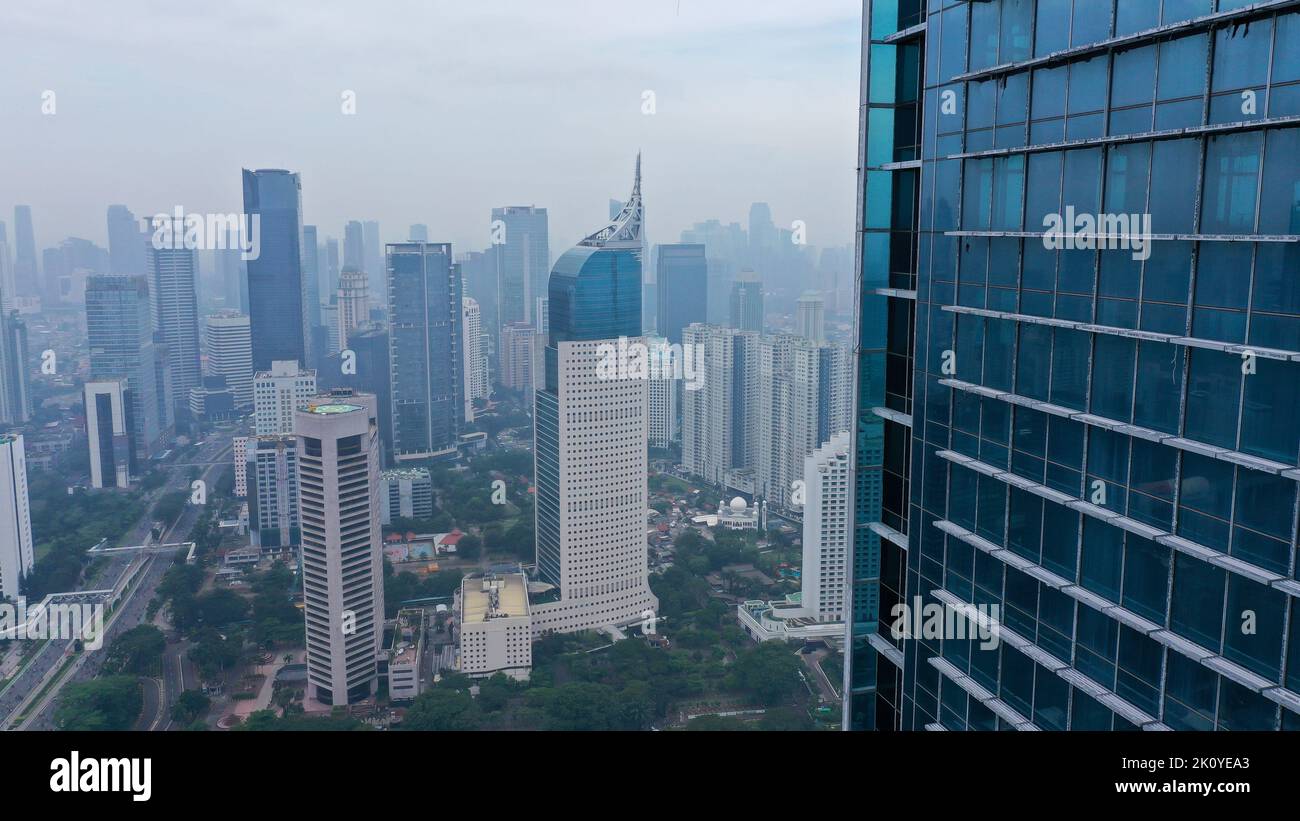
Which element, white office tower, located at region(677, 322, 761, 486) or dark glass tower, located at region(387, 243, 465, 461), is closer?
white office tower, located at region(677, 322, 761, 486)

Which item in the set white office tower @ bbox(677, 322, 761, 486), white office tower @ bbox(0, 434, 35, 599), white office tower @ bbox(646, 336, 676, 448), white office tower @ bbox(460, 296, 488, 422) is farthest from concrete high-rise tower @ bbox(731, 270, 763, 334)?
white office tower @ bbox(0, 434, 35, 599)

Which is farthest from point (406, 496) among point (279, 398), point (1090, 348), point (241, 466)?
point (1090, 348)

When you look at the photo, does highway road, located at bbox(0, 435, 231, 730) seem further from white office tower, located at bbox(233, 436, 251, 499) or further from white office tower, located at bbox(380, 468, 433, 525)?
white office tower, located at bbox(380, 468, 433, 525)

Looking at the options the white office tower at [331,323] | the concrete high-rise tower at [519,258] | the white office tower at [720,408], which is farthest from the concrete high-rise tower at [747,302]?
the white office tower at [331,323]

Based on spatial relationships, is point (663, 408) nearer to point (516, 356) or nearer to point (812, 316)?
point (812, 316)
